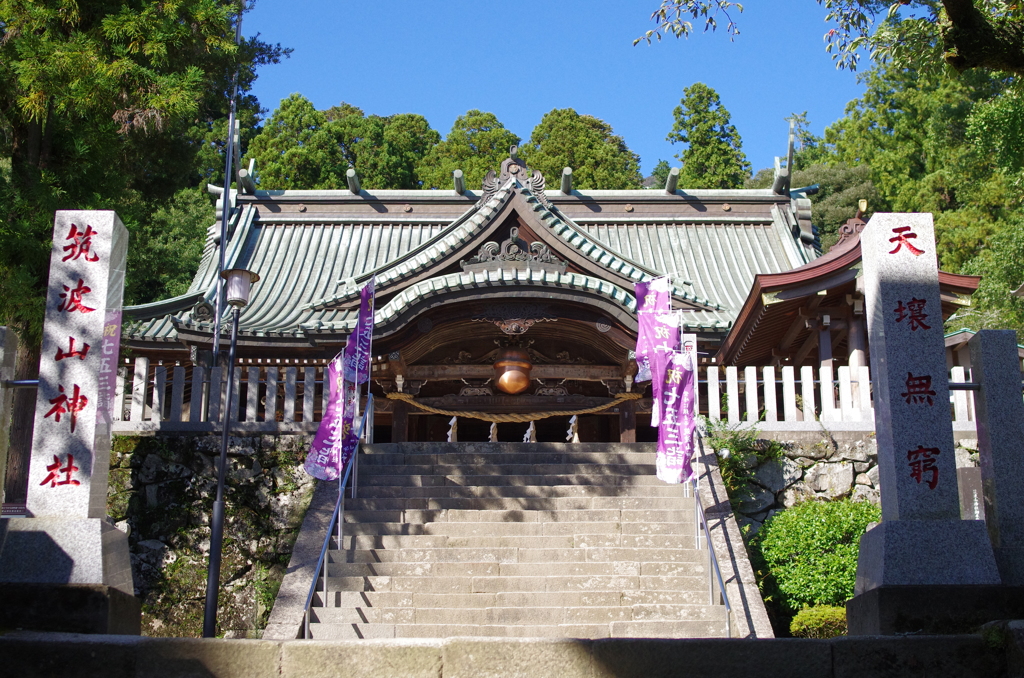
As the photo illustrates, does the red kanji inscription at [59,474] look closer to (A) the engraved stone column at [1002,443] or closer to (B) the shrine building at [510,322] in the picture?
(B) the shrine building at [510,322]

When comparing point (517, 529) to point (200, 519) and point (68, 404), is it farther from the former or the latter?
point (68, 404)

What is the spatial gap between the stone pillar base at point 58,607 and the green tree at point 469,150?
94.6ft

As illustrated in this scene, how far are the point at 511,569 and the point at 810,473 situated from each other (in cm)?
420

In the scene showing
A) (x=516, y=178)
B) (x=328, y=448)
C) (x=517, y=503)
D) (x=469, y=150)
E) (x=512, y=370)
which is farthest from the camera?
(x=469, y=150)

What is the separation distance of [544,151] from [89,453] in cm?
3088

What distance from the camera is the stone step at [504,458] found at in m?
11.2

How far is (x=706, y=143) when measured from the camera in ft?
120

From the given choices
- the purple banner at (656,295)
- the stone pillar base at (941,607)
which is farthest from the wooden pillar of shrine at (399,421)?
the stone pillar base at (941,607)

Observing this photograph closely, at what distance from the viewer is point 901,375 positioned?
264 inches

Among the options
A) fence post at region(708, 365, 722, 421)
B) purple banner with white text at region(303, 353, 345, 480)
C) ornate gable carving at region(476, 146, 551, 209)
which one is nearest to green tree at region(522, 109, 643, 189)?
ornate gable carving at region(476, 146, 551, 209)

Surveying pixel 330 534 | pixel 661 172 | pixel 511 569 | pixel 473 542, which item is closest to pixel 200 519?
pixel 330 534

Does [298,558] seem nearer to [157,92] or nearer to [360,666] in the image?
[360,666]

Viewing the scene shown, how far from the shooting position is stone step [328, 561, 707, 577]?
909 centimetres

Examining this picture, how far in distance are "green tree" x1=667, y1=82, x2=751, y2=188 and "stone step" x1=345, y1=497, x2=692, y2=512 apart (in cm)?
2595
